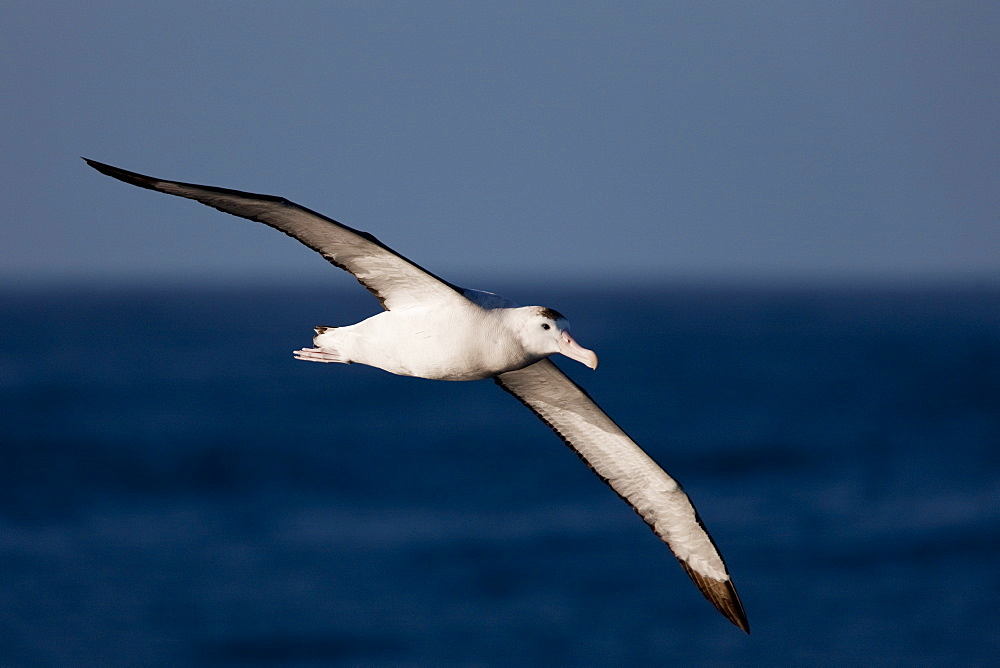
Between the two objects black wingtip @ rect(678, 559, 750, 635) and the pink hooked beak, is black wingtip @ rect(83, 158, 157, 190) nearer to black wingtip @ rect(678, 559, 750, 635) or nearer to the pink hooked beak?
the pink hooked beak

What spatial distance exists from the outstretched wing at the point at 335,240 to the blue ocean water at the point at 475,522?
79.3 feet

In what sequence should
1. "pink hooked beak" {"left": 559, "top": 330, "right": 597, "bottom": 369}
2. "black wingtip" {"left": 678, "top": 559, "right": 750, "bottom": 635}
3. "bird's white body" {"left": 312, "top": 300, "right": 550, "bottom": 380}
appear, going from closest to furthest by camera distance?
"pink hooked beak" {"left": 559, "top": 330, "right": 597, "bottom": 369} < "bird's white body" {"left": 312, "top": 300, "right": 550, "bottom": 380} < "black wingtip" {"left": 678, "top": 559, "right": 750, "bottom": 635}

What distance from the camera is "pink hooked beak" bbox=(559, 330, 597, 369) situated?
8.16 m

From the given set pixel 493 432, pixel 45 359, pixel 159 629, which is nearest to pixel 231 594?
pixel 159 629

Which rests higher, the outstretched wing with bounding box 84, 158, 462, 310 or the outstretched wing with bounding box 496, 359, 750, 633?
the outstretched wing with bounding box 84, 158, 462, 310

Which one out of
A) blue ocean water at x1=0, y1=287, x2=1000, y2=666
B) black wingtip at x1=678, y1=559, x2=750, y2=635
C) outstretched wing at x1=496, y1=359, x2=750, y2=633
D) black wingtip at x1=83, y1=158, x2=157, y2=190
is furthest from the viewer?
blue ocean water at x1=0, y1=287, x2=1000, y2=666

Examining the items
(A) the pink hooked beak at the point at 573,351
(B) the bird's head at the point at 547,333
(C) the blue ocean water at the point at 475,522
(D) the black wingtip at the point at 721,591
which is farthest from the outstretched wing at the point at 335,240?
(C) the blue ocean water at the point at 475,522

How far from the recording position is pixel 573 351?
8219 mm

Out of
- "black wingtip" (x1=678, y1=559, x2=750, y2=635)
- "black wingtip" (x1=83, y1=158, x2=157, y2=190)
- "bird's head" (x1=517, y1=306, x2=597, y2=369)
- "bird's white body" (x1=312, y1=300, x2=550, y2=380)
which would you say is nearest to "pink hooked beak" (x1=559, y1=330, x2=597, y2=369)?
"bird's head" (x1=517, y1=306, x2=597, y2=369)

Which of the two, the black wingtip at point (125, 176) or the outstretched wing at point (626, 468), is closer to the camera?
the black wingtip at point (125, 176)

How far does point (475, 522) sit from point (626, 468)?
33.1m

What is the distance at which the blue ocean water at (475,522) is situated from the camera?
108 ft

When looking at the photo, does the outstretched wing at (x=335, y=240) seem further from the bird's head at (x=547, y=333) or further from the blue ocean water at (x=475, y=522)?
the blue ocean water at (x=475, y=522)

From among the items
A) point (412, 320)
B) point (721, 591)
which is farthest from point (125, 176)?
point (721, 591)
